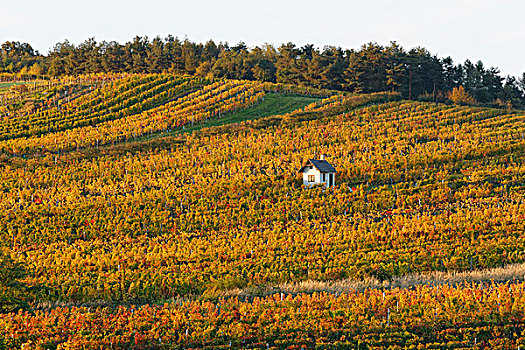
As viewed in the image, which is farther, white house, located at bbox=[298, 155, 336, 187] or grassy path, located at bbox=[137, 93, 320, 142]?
grassy path, located at bbox=[137, 93, 320, 142]

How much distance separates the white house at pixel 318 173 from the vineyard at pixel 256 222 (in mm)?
1008

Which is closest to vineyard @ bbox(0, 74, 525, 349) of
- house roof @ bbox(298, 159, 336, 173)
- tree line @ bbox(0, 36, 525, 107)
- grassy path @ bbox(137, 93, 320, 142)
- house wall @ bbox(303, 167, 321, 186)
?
grassy path @ bbox(137, 93, 320, 142)

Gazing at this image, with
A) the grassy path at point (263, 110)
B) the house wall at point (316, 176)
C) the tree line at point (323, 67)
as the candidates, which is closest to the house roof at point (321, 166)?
the house wall at point (316, 176)

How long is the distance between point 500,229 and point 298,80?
227 feet

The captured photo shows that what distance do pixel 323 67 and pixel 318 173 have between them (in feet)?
183

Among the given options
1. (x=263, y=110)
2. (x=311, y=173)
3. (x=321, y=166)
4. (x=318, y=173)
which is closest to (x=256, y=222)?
(x=318, y=173)

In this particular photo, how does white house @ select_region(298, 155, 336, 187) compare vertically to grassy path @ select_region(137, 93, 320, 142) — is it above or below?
below

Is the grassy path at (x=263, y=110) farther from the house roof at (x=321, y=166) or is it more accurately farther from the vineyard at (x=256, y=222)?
the house roof at (x=321, y=166)

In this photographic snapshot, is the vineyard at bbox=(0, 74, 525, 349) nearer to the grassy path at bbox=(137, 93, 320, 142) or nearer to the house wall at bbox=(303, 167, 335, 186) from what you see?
the grassy path at bbox=(137, 93, 320, 142)

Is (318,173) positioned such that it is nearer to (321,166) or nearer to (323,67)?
(321,166)

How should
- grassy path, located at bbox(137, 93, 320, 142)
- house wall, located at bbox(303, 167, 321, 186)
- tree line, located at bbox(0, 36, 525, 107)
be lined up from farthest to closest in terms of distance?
tree line, located at bbox(0, 36, 525, 107) → grassy path, located at bbox(137, 93, 320, 142) → house wall, located at bbox(303, 167, 321, 186)

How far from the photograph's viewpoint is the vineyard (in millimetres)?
19272

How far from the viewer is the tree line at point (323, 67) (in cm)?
9206

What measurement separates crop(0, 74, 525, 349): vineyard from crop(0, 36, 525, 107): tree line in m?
18.1
